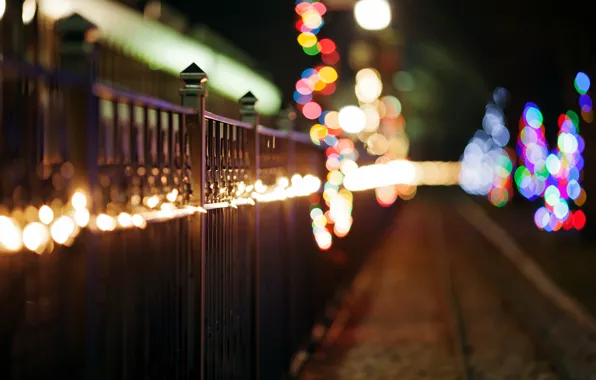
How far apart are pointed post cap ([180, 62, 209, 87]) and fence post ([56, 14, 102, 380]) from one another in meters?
1.71

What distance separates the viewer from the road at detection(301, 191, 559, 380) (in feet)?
33.9

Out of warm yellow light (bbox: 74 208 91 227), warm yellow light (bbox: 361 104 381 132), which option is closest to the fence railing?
warm yellow light (bbox: 74 208 91 227)

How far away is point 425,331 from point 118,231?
9.41 m

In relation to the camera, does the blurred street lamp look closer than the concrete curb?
No

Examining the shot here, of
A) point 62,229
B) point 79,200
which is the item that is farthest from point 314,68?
point 62,229

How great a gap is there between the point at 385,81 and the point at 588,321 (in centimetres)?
6819

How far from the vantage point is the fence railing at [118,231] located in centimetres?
327

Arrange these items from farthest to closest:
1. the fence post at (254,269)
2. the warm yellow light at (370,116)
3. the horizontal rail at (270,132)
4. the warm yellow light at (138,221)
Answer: the warm yellow light at (370,116)
the horizontal rail at (270,132)
the fence post at (254,269)
the warm yellow light at (138,221)

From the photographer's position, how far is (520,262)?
23.4 m

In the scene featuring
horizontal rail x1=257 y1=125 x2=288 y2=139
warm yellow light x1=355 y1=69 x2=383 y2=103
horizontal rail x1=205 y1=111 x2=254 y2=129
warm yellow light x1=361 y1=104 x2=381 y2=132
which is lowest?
horizontal rail x1=205 y1=111 x2=254 y2=129

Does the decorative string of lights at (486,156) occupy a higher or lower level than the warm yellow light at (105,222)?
higher

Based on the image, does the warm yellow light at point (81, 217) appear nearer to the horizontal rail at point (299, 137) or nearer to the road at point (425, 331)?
the horizontal rail at point (299, 137)

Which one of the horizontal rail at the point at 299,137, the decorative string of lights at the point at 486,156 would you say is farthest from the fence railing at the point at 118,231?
the decorative string of lights at the point at 486,156

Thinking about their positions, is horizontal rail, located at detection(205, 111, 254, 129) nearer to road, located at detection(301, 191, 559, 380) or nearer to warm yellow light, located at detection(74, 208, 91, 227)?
→ warm yellow light, located at detection(74, 208, 91, 227)
